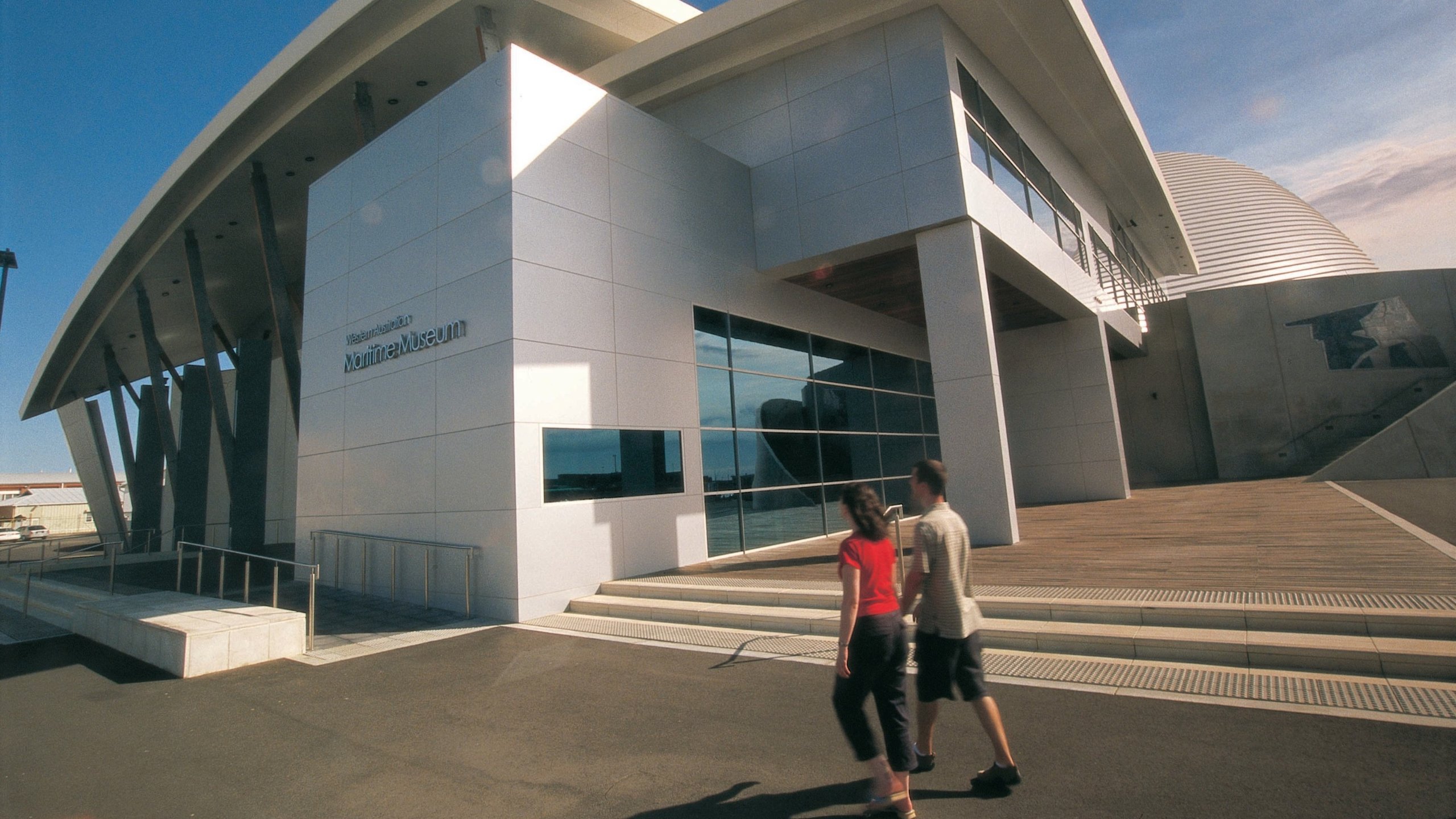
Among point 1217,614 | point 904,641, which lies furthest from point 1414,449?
point 904,641

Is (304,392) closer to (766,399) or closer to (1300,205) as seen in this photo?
(766,399)

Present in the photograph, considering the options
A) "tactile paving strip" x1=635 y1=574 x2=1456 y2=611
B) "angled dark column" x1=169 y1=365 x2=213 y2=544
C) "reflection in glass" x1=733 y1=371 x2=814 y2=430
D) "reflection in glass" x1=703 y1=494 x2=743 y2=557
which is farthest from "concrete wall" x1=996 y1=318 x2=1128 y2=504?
"angled dark column" x1=169 y1=365 x2=213 y2=544

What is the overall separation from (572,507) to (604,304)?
10.6ft

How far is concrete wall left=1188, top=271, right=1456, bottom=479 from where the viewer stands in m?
20.9

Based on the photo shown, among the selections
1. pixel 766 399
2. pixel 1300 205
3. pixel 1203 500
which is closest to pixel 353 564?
pixel 766 399

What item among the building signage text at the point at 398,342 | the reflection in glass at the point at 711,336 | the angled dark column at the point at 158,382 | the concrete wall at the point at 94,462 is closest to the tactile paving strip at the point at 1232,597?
the reflection in glass at the point at 711,336

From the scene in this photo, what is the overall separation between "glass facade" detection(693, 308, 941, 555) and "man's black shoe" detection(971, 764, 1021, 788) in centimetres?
876

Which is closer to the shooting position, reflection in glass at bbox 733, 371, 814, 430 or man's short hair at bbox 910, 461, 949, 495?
man's short hair at bbox 910, 461, 949, 495

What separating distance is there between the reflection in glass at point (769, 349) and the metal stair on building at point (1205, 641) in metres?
6.43

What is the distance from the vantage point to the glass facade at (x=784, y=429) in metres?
12.4

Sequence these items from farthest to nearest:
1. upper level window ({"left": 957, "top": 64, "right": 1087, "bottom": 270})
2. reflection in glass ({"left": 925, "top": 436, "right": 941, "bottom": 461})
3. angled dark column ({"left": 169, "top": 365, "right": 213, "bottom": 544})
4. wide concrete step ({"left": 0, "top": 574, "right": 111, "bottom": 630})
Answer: angled dark column ({"left": 169, "top": 365, "right": 213, "bottom": 544}) → reflection in glass ({"left": 925, "top": 436, "right": 941, "bottom": 461}) → upper level window ({"left": 957, "top": 64, "right": 1087, "bottom": 270}) → wide concrete step ({"left": 0, "top": 574, "right": 111, "bottom": 630})

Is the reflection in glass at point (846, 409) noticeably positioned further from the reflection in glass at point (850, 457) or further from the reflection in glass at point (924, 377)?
the reflection in glass at point (924, 377)

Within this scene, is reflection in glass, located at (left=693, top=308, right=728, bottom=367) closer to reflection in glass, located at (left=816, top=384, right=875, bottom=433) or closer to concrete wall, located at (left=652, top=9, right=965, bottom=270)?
concrete wall, located at (left=652, top=9, right=965, bottom=270)

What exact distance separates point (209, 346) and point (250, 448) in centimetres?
506
